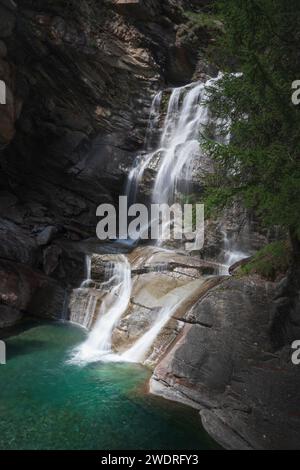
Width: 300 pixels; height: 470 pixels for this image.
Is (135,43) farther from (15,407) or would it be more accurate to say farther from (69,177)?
(15,407)

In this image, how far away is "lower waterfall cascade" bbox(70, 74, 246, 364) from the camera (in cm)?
1270

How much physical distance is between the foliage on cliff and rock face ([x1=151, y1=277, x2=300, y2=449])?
2532mm

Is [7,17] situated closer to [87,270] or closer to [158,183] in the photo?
[158,183]

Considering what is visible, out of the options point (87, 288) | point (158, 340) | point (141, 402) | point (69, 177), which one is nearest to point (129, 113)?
point (69, 177)

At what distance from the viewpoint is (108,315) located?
586 inches

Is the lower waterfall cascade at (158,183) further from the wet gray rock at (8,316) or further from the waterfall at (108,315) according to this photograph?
the wet gray rock at (8,316)

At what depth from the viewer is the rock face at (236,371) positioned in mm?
8086

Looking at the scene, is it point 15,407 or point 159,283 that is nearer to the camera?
point 15,407

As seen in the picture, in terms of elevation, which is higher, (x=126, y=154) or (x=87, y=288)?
(x=126, y=154)

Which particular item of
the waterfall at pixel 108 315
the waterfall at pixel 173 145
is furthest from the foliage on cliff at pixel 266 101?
the waterfall at pixel 173 145

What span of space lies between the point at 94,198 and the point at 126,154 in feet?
10.4

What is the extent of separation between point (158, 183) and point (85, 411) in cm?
1346

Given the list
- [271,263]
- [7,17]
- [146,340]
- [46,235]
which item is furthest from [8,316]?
[7,17]

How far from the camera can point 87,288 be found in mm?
16922
